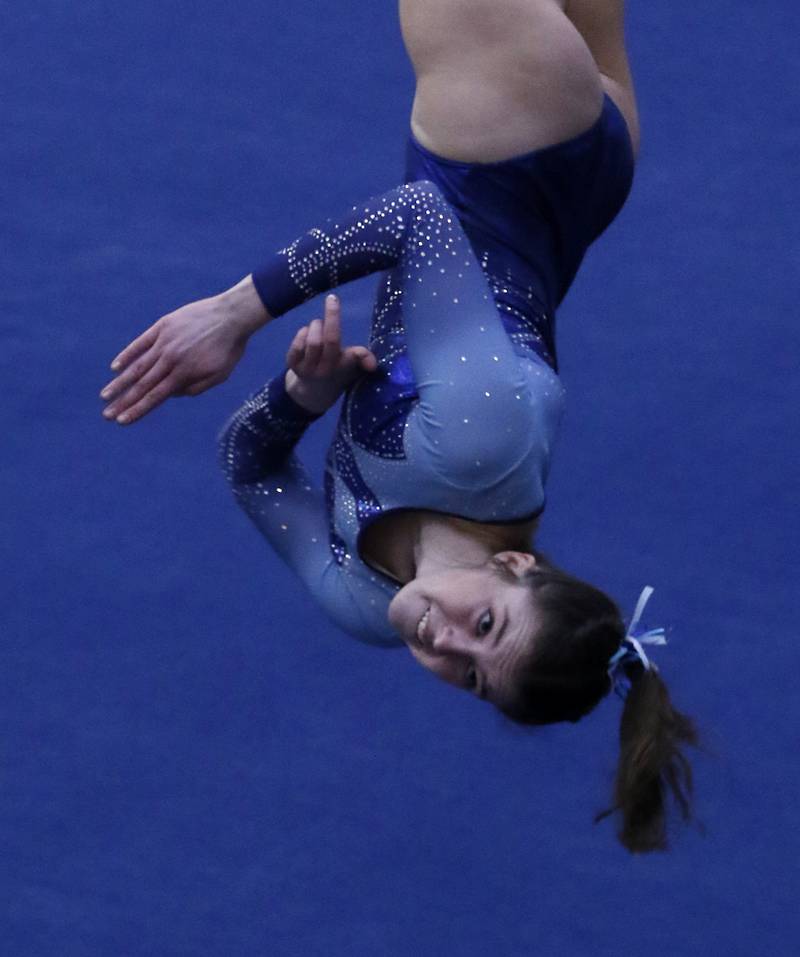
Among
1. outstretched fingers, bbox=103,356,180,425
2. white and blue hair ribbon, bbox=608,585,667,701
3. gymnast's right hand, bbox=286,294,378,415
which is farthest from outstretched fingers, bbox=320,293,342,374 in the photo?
white and blue hair ribbon, bbox=608,585,667,701

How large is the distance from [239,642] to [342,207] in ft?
2.94

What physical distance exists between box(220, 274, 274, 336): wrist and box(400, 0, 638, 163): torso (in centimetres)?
31

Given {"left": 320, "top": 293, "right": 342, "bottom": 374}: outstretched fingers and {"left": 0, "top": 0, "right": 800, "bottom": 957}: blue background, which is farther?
{"left": 0, "top": 0, "right": 800, "bottom": 957}: blue background

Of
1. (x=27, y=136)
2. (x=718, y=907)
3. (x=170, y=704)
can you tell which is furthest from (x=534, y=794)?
(x=27, y=136)

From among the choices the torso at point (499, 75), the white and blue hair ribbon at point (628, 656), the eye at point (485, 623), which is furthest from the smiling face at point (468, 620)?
the torso at point (499, 75)

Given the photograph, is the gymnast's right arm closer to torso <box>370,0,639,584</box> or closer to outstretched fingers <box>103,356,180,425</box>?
outstretched fingers <box>103,356,180,425</box>

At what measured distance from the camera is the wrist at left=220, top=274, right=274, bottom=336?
2311 mm

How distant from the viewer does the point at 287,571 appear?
11.2 ft

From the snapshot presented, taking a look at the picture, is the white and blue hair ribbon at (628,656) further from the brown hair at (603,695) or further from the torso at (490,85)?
the torso at (490,85)

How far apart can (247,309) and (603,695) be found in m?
0.56

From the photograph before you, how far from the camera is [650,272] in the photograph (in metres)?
3.79

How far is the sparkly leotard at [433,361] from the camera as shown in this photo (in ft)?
7.36

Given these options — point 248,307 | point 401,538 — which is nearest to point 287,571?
point 401,538

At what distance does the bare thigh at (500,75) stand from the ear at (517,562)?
0.46 metres
